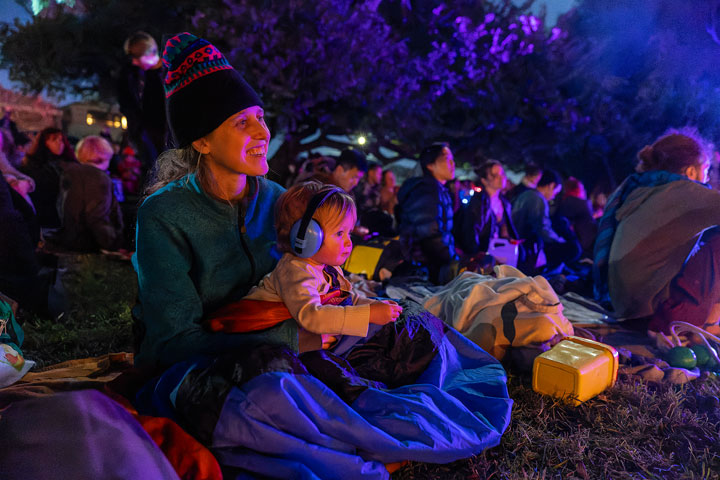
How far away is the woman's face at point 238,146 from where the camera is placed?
242 cm

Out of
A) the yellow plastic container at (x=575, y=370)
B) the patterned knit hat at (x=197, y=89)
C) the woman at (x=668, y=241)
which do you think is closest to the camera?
the patterned knit hat at (x=197, y=89)

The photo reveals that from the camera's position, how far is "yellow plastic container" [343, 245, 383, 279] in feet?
21.2

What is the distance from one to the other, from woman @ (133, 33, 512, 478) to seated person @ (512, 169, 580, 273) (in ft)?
14.5

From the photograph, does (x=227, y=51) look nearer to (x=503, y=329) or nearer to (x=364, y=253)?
(x=364, y=253)

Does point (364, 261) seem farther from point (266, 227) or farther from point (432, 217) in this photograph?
point (266, 227)

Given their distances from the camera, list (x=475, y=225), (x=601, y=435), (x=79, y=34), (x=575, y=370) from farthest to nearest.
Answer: (x=79, y=34)
(x=475, y=225)
(x=575, y=370)
(x=601, y=435)

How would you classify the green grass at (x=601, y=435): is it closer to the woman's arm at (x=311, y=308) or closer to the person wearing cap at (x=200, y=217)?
the woman's arm at (x=311, y=308)

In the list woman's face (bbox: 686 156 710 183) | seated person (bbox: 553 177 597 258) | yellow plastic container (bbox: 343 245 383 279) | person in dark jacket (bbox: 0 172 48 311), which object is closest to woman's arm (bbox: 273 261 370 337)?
person in dark jacket (bbox: 0 172 48 311)

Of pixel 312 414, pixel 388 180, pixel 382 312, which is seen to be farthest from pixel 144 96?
pixel 388 180

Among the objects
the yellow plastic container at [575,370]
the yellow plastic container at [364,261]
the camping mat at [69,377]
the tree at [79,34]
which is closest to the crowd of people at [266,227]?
the yellow plastic container at [364,261]

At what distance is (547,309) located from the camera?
355cm

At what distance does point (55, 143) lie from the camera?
21.4 ft

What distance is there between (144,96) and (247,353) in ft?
14.8

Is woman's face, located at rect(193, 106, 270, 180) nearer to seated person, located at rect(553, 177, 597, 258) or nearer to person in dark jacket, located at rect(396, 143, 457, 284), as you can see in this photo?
person in dark jacket, located at rect(396, 143, 457, 284)
